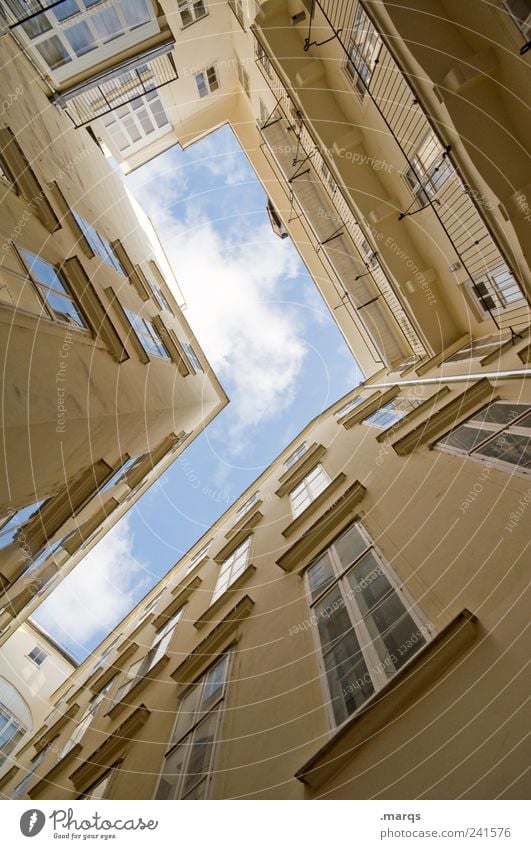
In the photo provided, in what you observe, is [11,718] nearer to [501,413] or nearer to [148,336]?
[148,336]

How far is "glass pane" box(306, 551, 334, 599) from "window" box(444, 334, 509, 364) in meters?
6.16

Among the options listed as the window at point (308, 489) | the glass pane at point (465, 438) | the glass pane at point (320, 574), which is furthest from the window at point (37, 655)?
the glass pane at point (465, 438)

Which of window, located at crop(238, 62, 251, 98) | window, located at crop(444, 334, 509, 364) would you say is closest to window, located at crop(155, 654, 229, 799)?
window, located at crop(444, 334, 509, 364)

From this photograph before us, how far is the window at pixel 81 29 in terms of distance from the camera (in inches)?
372

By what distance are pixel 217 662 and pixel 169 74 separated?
1895cm

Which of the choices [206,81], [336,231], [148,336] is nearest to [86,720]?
[148,336]

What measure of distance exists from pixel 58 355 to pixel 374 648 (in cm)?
592

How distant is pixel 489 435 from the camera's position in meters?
5.99

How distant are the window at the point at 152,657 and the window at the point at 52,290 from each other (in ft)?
28.5

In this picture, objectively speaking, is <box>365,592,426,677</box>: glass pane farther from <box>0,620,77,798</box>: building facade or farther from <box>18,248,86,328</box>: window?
<box>0,620,77,798</box>: building facade

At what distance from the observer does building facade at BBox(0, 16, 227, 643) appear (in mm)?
5324
